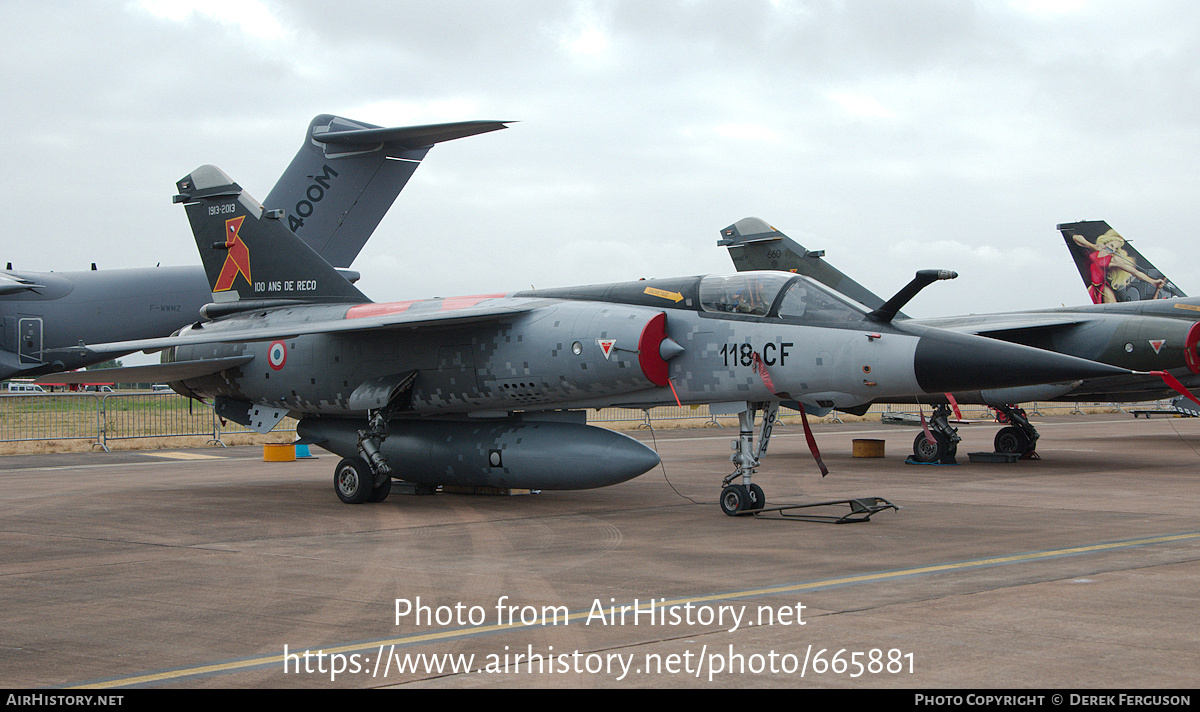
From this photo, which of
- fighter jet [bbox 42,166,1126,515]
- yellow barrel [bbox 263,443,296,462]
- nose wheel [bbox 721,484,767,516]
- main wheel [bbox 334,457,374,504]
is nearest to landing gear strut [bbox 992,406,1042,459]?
fighter jet [bbox 42,166,1126,515]

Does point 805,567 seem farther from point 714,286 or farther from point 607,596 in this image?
point 714,286

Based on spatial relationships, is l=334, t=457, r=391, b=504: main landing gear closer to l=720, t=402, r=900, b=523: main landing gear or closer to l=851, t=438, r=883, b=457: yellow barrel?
l=720, t=402, r=900, b=523: main landing gear

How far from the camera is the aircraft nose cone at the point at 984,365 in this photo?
9.16 metres

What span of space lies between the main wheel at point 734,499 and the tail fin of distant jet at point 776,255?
383 inches

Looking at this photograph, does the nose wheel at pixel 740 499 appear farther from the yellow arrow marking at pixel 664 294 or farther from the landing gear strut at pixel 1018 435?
the landing gear strut at pixel 1018 435

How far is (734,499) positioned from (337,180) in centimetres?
1001

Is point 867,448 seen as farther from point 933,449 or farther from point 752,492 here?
point 752,492

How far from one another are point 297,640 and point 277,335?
271 inches

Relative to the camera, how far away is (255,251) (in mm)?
14086

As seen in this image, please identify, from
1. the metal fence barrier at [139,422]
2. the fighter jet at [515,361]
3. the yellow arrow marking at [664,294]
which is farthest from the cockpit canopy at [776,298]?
the metal fence barrier at [139,422]

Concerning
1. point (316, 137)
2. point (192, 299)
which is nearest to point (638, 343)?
point (316, 137)

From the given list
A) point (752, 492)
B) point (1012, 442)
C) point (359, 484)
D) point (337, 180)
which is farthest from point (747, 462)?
point (1012, 442)

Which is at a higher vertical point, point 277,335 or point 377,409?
point 277,335

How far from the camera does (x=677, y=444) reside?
929 inches
